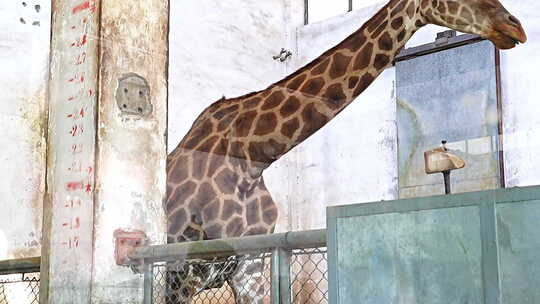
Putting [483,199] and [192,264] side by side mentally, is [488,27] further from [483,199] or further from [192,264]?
[192,264]

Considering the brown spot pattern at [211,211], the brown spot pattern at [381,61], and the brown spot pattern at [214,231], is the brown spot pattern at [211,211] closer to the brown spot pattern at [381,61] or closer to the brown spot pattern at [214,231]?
the brown spot pattern at [214,231]

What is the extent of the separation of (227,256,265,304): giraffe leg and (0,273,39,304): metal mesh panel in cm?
65

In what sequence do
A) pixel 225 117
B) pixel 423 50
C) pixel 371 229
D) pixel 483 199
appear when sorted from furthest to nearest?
1. pixel 225 117
2. pixel 423 50
3. pixel 371 229
4. pixel 483 199

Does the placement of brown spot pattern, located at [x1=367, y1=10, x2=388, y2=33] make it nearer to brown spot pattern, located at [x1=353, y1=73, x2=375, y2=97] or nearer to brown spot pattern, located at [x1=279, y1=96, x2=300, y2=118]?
brown spot pattern, located at [x1=353, y1=73, x2=375, y2=97]

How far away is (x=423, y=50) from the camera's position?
2797mm

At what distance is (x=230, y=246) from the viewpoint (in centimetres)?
261

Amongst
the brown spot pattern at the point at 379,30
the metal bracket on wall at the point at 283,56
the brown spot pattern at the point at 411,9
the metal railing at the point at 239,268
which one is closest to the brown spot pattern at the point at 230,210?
the metal railing at the point at 239,268

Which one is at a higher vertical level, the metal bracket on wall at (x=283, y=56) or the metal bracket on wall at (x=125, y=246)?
the metal bracket on wall at (x=283, y=56)

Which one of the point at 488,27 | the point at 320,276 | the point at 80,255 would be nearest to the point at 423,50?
the point at 488,27

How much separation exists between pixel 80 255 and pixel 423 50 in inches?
47.4

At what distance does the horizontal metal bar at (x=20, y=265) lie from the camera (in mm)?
2973

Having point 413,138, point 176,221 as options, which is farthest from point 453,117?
point 176,221

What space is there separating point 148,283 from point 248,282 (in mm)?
310

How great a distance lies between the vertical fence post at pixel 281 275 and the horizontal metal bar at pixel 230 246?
3cm
